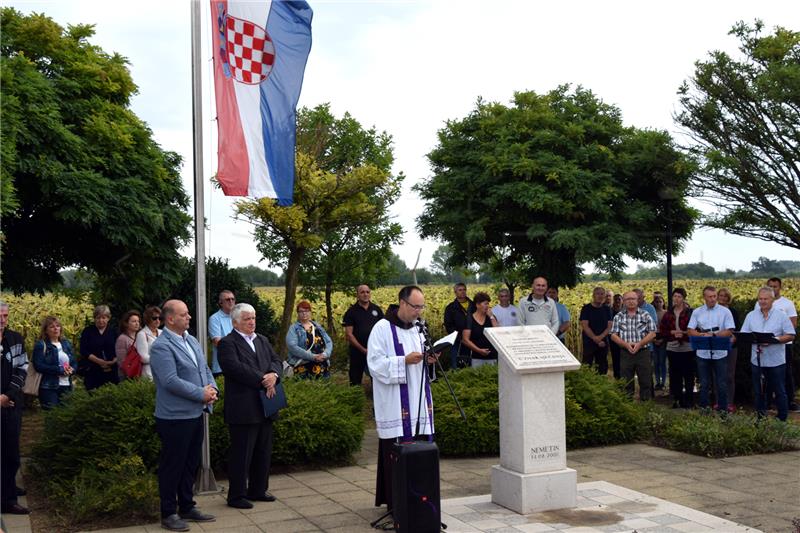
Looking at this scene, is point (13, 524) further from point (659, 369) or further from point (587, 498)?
point (659, 369)

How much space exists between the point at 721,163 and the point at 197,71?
41.3 feet

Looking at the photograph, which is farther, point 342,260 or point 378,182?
point 342,260

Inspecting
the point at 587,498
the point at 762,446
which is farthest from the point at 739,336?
the point at 587,498

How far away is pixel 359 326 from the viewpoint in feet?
44.1

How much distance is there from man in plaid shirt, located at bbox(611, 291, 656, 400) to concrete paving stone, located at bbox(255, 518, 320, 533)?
7.68 metres

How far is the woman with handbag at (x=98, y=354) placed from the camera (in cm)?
1205

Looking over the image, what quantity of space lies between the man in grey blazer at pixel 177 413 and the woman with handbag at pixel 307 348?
4353 millimetres

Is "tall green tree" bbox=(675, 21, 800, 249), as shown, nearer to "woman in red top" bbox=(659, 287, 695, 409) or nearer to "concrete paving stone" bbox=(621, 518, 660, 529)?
"woman in red top" bbox=(659, 287, 695, 409)

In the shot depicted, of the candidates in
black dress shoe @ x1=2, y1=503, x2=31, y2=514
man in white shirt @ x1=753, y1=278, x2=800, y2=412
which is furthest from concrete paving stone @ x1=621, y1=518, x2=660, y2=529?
man in white shirt @ x1=753, y1=278, x2=800, y2=412

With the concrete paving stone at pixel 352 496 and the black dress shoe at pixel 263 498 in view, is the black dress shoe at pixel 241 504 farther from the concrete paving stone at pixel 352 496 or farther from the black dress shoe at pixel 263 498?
the concrete paving stone at pixel 352 496

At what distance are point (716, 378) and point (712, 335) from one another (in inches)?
26.6

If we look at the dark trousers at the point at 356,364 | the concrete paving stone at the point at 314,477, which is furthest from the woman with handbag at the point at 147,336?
the dark trousers at the point at 356,364

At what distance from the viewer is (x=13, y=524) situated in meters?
7.65

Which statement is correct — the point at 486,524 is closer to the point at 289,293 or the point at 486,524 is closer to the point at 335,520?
the point at 335,520
